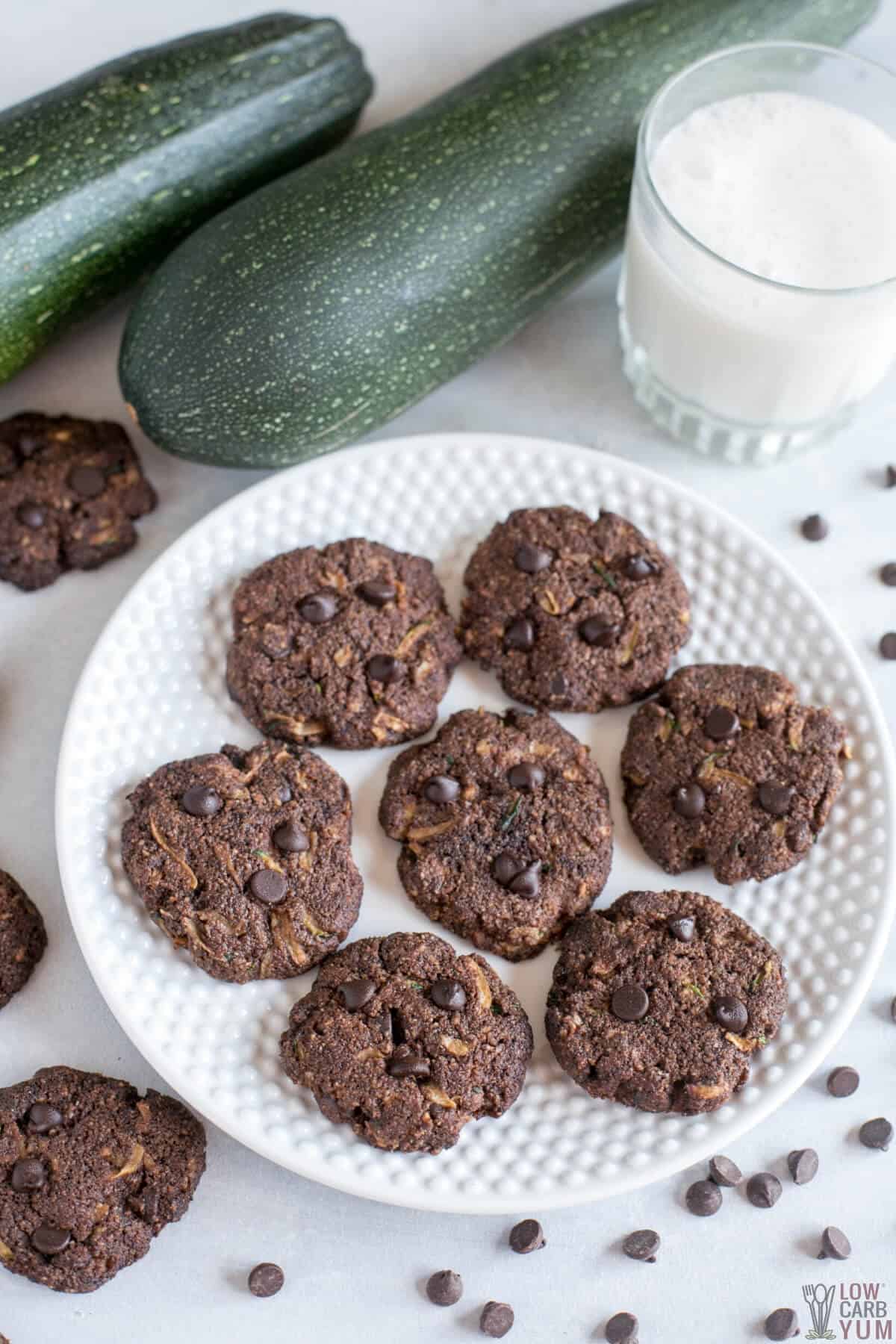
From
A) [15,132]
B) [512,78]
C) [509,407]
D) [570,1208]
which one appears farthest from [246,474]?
[570,1208]

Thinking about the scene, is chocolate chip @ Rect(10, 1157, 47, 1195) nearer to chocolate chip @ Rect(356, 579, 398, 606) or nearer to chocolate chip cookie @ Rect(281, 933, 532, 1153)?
chocolate chip cookie @ Rect(281, 933, 532, 1153)

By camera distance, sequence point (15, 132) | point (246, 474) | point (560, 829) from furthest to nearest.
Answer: point (246, 474)
point (15, 132)
point (560, 829)

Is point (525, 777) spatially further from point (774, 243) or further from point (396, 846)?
point (774, 243)

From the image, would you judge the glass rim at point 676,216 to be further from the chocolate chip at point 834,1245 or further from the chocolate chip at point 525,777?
the chocolate chip at point 834,1245

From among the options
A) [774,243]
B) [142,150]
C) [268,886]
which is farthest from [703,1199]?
[142,150]

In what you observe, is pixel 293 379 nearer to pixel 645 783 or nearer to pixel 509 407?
pixel 509 407
